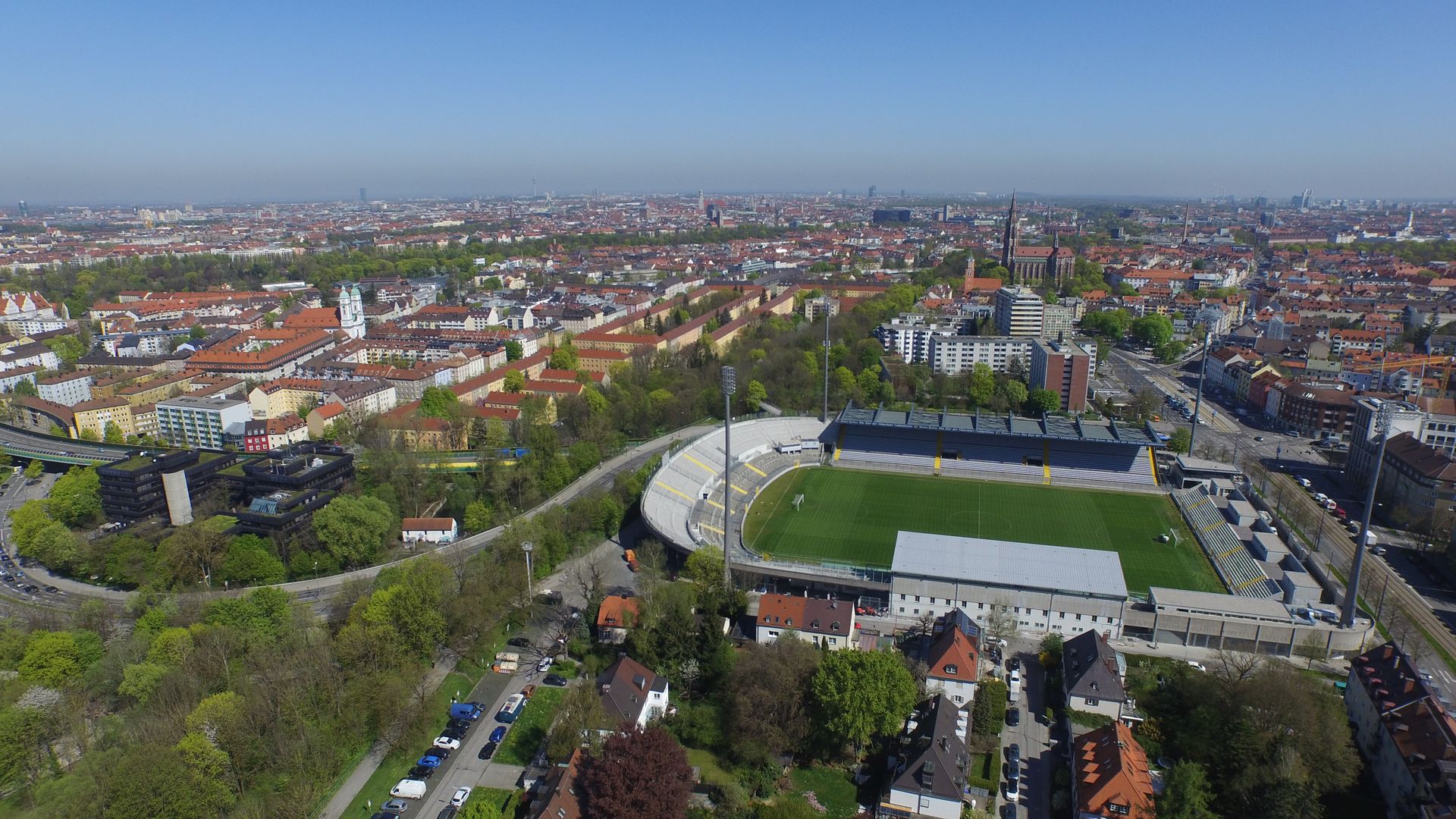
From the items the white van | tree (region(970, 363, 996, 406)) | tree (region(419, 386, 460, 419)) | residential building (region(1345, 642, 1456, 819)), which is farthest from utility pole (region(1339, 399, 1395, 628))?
tree (region(419, 386, 460, 419))

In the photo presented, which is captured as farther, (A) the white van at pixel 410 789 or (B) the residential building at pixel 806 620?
(B) the residential building at pixel 806 620

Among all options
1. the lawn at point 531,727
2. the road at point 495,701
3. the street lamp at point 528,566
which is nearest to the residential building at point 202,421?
the road at point 495,701

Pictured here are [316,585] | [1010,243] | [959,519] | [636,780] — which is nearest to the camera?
[636,780]

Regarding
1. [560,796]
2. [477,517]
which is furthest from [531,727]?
[477,517]

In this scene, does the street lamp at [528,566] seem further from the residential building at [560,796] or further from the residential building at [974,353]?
the residential building at [974,353]

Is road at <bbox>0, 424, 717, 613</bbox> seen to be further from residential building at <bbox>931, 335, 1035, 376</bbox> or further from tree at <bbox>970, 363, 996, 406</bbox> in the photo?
residential building at <bbox>931, 335, 1035, 376</bbox>

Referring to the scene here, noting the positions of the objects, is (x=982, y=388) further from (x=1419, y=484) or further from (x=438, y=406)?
(x=438, y=406)
